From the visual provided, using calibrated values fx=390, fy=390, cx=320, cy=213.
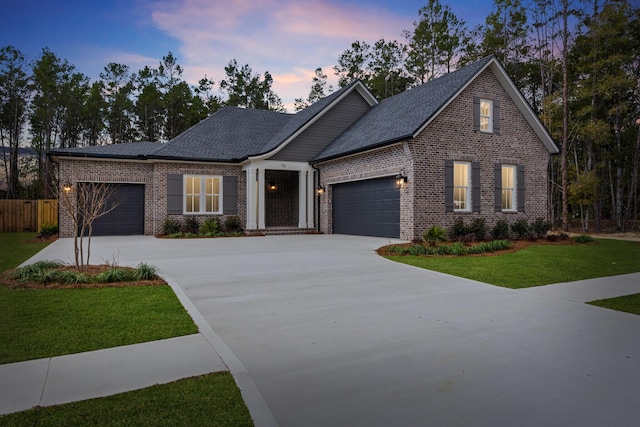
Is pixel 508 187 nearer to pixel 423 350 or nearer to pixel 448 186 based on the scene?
pixel 448 186

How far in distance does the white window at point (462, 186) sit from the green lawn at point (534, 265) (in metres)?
3.66

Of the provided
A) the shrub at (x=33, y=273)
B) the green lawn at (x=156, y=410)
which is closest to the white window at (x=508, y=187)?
the shrub at (x=33, y=273)

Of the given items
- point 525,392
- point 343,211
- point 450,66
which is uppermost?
point 450,66

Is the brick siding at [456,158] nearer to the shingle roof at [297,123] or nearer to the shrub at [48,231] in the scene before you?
the shingle roof at [297,123]

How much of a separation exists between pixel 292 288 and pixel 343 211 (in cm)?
1172

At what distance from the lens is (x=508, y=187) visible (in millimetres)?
15633

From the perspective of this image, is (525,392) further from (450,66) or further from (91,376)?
(450,66)

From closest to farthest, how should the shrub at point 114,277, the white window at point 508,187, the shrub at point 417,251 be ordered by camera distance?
the shrub at point 114,277 → the shrub at point 417,251 → the white window at point 508,187

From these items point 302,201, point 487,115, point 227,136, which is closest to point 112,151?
point 227,136

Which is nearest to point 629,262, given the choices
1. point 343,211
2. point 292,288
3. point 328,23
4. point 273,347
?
point 292,288

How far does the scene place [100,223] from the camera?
17.2 m

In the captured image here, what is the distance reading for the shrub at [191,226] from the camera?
1720cm

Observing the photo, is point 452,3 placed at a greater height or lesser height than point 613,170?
greater

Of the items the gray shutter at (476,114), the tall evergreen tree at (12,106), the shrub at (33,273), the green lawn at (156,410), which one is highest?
the tall evergreen tree at (12,106)
